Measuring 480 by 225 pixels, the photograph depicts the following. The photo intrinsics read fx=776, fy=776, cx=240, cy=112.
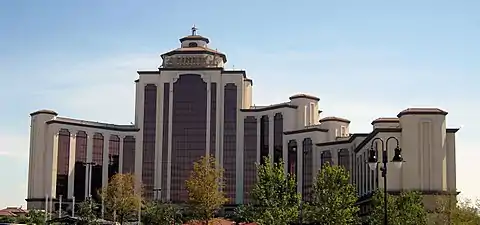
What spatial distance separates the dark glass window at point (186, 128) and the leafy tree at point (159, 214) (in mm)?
8414

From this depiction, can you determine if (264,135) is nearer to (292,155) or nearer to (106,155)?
(292,155)

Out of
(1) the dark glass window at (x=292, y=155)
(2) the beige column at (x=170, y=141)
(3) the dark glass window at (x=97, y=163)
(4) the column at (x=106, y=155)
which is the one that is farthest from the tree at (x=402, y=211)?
(3) the dark glass window at (x=97, y=163)

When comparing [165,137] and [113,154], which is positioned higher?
[165,137]

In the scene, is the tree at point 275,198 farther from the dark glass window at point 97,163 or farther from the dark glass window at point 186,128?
the dark glass window at point 97,163

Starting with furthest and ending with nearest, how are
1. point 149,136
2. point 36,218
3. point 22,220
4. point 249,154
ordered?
point 149,136 → point 249,154 → point 22,220 → point 36,218

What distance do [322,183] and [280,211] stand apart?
11.7ft

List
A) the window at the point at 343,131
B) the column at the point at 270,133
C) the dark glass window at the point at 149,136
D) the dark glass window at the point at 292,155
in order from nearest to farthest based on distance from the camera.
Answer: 1. the window at the point at 343,131
2. the dark glass window at the point at 292,155
3. the column at the point at 270,133
4. the dark glass window at the point at 149,136

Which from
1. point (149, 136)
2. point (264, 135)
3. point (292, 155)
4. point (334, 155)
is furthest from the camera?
point (149, 136)

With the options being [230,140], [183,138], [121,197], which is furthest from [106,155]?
[121,197]

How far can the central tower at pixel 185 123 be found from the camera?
99250mm

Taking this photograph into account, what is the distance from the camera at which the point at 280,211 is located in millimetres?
51781

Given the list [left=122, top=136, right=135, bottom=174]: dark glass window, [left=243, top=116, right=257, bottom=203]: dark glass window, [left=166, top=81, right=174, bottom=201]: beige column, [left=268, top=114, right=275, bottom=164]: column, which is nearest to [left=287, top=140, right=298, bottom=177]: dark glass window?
[left=268, top=114, right=275, bottom=164]: column

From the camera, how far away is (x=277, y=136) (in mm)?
99938

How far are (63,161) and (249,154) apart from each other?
2374 cm
